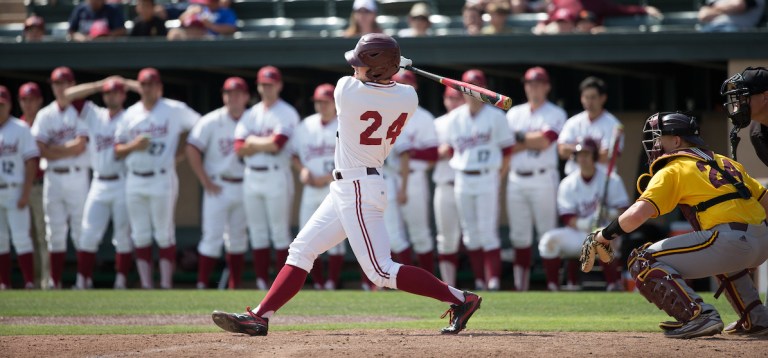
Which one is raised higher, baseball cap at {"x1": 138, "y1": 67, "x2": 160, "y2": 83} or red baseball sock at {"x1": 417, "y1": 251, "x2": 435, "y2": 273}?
baseball cap at {"x1": 138, "y1": 67, "x2": 160, "y2": 83}

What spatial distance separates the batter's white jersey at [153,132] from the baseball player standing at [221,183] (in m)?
0.17

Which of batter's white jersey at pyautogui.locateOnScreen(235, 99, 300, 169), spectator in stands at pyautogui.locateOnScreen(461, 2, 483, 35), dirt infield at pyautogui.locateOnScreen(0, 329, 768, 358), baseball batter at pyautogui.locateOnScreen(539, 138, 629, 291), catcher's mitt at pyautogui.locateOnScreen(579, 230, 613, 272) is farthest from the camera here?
spectator in stands at pyautogui.locateOnScreen(461, 2, 483, 35)

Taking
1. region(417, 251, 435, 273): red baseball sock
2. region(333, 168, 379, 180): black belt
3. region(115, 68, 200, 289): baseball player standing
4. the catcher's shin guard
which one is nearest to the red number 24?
region(333, 168, 379, 180): black belt

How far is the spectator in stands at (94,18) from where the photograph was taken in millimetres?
11305

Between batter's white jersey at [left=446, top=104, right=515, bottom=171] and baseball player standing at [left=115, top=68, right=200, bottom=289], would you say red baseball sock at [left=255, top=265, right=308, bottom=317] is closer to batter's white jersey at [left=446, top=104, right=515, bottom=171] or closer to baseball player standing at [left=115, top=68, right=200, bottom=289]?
batter's white jersey at [left=446, top=104, right=515, bottom=171]

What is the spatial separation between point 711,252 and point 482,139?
14.1 feet

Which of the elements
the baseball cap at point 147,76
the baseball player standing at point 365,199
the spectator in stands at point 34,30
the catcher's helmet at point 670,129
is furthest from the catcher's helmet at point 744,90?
the spectator in stands at point 34,30

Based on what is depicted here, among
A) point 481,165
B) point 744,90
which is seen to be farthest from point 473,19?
point 744,90

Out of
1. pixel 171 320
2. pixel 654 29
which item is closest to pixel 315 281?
pixel 171 320

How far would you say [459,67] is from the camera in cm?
1109

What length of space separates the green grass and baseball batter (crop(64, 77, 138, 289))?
834 millimetres

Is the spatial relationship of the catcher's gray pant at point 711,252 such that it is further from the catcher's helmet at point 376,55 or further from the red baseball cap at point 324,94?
the red baseball cap at point 324,94

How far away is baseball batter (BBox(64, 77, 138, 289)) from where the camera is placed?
9836 mm

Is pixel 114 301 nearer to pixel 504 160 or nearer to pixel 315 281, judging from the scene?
pixel 315 281
